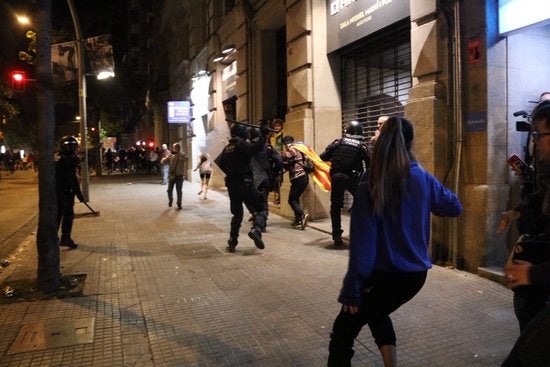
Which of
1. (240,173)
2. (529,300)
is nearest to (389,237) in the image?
(529,300)

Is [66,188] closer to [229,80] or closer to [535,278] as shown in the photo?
[535,278]

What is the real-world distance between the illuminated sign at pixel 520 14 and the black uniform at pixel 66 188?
6.45 metres

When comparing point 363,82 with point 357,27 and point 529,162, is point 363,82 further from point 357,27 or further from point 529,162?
point 529,162

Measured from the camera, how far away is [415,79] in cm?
696

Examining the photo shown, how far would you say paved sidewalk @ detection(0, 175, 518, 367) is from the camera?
3947 millimetres

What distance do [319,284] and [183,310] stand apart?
5.30 feet

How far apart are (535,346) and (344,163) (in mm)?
5740

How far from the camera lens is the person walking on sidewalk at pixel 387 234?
2715 millimetres

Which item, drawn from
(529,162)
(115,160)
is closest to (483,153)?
(529,162)

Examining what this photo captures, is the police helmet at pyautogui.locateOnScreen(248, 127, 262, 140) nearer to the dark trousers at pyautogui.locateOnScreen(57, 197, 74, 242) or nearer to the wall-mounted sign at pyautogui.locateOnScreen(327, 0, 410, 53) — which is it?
the wall-mounted sign at pyautogui.locateOnScreen(327, 0, 410, 53)

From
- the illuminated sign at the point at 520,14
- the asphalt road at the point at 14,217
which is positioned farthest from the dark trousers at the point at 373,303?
the asphalt road at the point at 14,217

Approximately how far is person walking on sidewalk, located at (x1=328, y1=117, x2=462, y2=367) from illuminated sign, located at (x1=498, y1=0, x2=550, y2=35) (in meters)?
3.49

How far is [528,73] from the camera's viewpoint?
240 inches

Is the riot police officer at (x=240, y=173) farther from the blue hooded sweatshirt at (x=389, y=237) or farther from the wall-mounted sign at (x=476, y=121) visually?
the blue hooded sweatshirt at (x=389, y=237)
